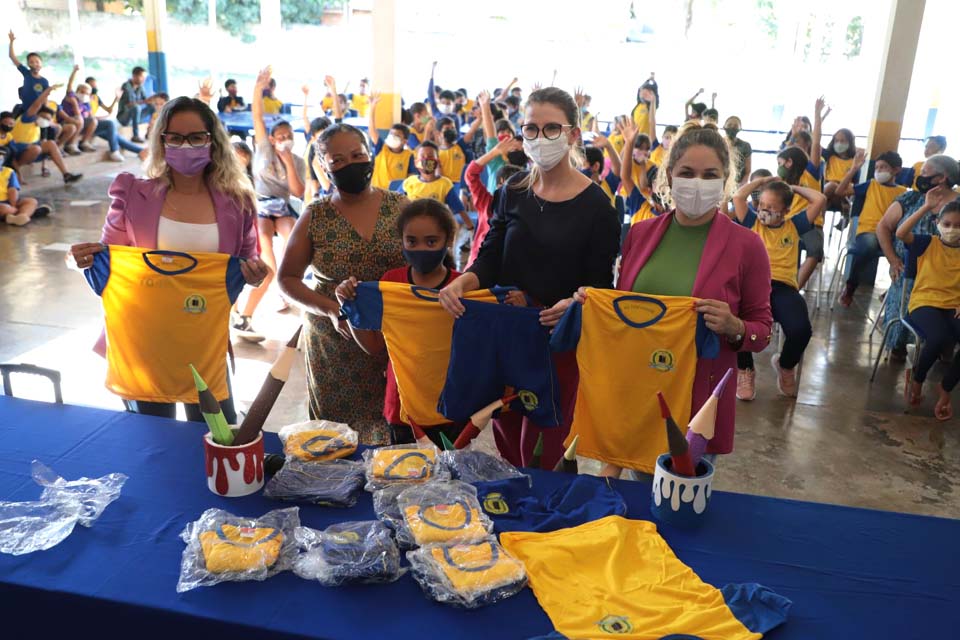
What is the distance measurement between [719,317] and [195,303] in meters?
1.99

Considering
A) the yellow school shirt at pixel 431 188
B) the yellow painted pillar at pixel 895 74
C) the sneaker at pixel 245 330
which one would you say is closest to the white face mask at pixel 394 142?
the yellow school shirt at pixel 431 188

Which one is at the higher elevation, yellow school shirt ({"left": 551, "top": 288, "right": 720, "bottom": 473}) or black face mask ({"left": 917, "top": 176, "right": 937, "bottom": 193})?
black face mask ({"left": 917, "top": 176, "right": 937, "bottom": 193})

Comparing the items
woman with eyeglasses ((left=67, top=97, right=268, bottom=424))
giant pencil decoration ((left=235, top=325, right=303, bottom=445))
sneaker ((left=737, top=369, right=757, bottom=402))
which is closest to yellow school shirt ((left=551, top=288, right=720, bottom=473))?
giant pencil decoration ((left=235, top=325, right=303, bottom=445))

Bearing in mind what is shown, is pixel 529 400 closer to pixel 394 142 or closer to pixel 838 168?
pixel 394 142

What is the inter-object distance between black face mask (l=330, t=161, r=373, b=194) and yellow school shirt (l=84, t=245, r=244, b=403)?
1.76ft

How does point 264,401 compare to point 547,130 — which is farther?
point 547,130

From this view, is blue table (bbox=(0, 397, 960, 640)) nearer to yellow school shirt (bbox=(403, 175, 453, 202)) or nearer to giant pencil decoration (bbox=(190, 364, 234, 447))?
giant pencil decoration (bbox=(190, 364, 234, 447))

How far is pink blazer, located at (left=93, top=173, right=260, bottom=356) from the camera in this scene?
308cm

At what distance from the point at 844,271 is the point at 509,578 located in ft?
25.3

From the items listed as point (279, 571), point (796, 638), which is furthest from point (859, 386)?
point (279, 571)

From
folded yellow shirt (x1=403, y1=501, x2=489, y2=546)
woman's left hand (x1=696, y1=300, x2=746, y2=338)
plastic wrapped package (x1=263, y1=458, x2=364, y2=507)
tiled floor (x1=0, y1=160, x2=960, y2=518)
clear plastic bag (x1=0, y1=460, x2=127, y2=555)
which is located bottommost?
tiled floor (x1=0, y1=160, x2=960, y2=518)

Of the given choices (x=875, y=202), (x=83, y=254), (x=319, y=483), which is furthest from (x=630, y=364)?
(x=875, y=202)

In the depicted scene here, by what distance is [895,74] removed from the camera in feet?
27.8

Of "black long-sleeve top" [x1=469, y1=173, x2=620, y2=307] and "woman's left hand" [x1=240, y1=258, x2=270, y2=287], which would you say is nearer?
"black long-sleeve top" [x1=469, y1=173, x2=620, y2=307]
